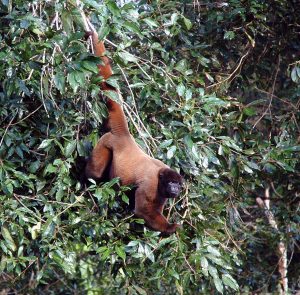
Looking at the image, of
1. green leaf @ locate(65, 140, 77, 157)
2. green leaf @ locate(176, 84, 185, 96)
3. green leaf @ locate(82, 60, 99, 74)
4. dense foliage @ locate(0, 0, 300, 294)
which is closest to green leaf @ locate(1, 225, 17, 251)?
dense foliage @ locate(0, 0, 300, 294)

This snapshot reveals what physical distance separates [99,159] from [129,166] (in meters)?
0.24

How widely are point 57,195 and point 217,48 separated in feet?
9.82

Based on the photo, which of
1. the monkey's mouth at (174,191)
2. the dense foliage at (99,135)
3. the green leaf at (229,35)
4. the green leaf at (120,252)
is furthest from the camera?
the green leaf at (229,35)

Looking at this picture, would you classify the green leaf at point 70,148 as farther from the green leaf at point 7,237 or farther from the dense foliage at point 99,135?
the green leaf at point 7,237

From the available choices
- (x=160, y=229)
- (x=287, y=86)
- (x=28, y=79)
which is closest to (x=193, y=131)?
(x=160, y=229)

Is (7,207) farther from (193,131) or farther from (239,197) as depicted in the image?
(239,197)

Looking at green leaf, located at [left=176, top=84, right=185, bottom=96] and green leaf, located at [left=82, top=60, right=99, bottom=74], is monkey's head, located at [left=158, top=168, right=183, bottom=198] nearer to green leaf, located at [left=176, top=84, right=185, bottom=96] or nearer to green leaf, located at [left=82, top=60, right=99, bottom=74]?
green leaf, located at [left=176, top=84, right=185, bottom=96]

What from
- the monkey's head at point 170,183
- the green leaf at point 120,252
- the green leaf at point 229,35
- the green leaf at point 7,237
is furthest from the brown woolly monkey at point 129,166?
the green leaf at point 229,35

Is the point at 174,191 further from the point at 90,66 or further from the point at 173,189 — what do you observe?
the point at 90,66

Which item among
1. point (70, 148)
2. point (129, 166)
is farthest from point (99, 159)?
point (70, 148)

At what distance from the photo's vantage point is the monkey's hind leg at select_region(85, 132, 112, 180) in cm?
527

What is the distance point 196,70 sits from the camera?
6.41 meters

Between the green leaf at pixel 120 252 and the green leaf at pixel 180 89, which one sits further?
the green leaf at pixel 180 89

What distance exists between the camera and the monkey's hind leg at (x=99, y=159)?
5.27 m
